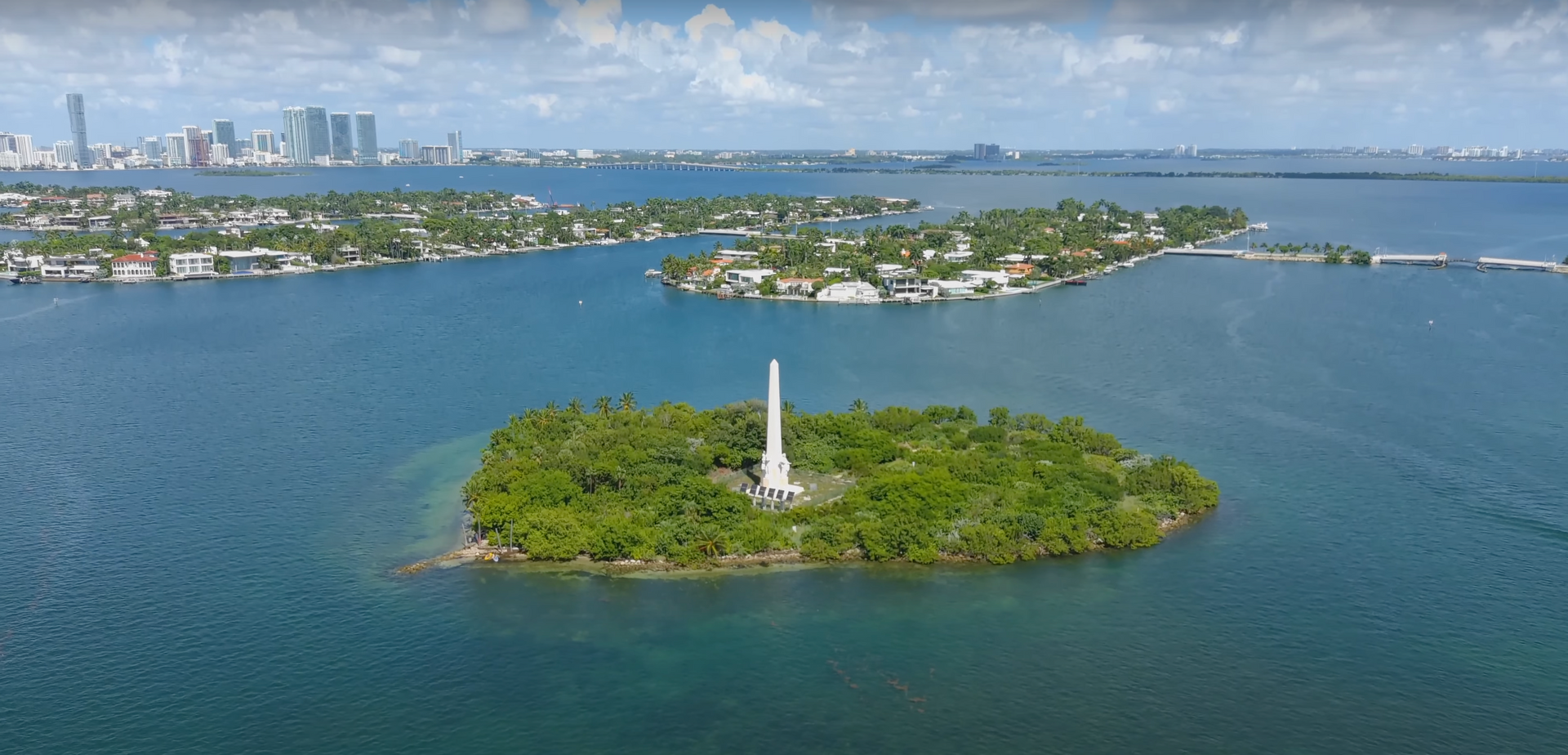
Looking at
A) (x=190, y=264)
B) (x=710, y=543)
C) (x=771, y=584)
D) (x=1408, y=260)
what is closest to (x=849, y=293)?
(x=710, y=543)

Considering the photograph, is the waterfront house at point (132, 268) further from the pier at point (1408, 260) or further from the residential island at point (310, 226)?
the pier at point (1408, 260)

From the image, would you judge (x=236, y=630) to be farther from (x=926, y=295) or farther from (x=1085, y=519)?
(x=926, y=295)

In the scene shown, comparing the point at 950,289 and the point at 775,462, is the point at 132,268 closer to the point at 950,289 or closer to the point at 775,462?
the point at 950,289

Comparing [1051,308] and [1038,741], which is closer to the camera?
[1038,741]

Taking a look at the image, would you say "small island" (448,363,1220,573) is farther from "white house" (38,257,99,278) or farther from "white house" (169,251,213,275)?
"white house" (38,257,99,278)

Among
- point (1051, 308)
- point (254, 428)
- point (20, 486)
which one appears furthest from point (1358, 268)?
point (20, 486)

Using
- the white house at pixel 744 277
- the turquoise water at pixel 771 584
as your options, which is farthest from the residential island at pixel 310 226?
the white house at pixel 744 277
